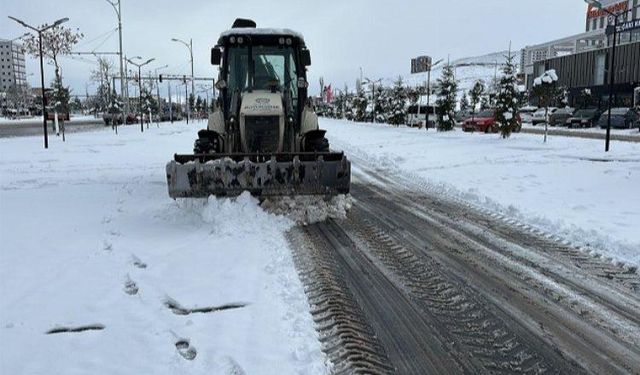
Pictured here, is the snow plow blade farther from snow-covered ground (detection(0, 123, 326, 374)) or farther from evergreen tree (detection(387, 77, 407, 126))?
evergreen tree (detection(387, 77, 407, 126))

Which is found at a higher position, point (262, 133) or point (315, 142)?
point (262, 133)

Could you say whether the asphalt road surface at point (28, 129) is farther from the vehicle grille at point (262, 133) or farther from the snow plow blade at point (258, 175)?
the snow plow blade at point (258, 175)

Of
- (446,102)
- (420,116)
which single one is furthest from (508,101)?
(420,116)

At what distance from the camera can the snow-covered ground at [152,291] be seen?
3.65 metres

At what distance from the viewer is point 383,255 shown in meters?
6.27

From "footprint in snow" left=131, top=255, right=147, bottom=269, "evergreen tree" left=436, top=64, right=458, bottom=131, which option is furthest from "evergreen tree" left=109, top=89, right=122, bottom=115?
"footprint in snow" left=131, top=255, right=147, bottom=269

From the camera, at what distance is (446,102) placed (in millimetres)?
35656

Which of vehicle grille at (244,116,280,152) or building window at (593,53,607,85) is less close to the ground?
building window at (593,53,607,85)

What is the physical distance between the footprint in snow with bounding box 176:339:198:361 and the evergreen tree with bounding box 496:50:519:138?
25.0 m

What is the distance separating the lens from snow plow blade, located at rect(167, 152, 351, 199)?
7.78 metres

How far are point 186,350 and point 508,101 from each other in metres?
25.3

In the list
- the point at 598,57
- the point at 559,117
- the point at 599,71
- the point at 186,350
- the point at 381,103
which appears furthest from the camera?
the point at 599,71

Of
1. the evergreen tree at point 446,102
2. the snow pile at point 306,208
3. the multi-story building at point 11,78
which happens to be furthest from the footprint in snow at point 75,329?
the multi-story building at point 11,78

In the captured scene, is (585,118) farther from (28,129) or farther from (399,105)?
(28,129)
